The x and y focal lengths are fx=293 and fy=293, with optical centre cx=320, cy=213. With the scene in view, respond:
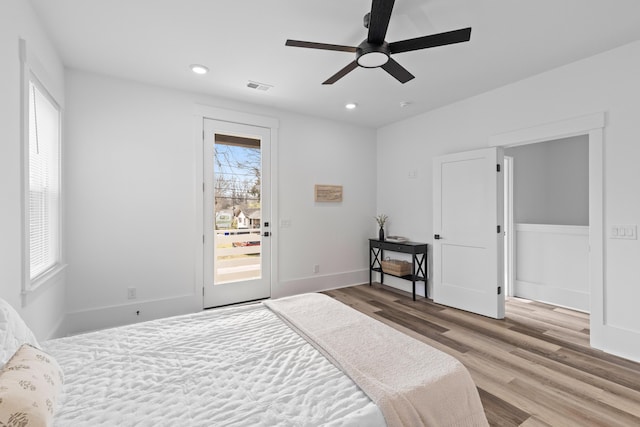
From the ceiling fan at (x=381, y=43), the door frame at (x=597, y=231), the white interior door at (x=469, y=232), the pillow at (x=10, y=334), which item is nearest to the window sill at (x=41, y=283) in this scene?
the pillow at (x=10, y=334)

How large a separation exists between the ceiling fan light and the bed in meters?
1.78

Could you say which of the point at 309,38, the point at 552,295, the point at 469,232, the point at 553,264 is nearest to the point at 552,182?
the point at 553,264

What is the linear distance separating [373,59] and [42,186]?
2.80 metres

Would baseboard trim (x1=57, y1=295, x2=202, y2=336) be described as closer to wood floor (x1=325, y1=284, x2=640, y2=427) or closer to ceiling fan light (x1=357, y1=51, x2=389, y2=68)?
wood floor (x1=325, y1=284, x2=640, y2=427)

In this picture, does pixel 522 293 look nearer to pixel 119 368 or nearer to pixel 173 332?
pixel 173 332

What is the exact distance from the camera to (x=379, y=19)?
5.64 feet

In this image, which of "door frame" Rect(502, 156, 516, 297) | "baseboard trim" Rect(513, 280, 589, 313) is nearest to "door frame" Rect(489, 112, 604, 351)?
"baseboard trim" Rect(513, 280, 589, 313)

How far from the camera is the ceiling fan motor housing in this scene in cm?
196

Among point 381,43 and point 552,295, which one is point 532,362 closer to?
point 552,295

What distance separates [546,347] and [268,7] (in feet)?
11.9

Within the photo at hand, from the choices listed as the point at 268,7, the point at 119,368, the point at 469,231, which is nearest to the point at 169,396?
the point at 119,368

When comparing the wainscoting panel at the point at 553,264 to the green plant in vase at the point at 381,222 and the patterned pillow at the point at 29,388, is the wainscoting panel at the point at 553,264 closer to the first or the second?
the green plant in vase at the point at 381,222

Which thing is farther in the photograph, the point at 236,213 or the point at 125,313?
the point at 236,213

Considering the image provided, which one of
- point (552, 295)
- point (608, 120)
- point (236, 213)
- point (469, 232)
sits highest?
point (608, 120)
